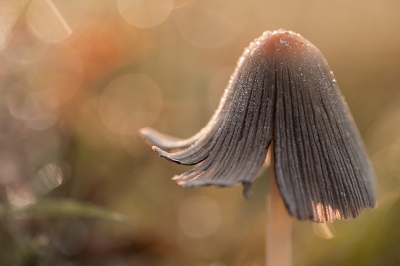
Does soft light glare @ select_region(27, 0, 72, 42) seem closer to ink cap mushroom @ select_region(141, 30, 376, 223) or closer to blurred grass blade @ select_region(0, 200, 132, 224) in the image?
blurred grass blade @ select_region(0, 200, 132, 224)

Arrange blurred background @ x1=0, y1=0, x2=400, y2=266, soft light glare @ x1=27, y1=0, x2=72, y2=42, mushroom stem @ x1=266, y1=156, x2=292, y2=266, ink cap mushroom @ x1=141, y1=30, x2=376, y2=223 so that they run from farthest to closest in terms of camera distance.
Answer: soft light glare @ x1=27, y1=0, x2=72, y2=42 < blurred background @ x1=0, y1=0, x2=400, y2=266 < mushroom stem @ x1=266, y1=156, x2=292, y2=266 < ink cap mushroom @ x1=141, y1=30, x2=376, y2=223

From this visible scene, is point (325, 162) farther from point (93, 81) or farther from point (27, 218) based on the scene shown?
point (93, 81)

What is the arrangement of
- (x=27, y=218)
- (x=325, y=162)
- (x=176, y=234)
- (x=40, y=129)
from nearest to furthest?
(x=325, y=162) < (x=27, y=218) < (x=176, y=234) < (x=40, y=129)

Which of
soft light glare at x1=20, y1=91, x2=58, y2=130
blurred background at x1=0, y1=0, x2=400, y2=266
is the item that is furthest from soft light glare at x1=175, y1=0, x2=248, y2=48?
soft light glare at x1=20, y1=91, x2=58, y2=130

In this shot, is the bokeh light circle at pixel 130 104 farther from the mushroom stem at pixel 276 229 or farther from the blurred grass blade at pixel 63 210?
the mushroom stem at pixel 276 229

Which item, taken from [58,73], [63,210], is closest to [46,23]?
[58,73]

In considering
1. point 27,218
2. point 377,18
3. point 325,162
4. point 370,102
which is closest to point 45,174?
point 27,218

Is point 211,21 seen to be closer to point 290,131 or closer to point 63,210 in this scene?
point 63,210
